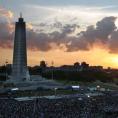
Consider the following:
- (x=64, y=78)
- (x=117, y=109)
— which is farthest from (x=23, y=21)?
(x=117, y=109)

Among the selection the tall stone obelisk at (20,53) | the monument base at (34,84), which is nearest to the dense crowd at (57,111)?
the monument base at (34,84)

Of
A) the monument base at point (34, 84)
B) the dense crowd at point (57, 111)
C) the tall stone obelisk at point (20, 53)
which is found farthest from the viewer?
the tall stone obelisk at point (20, 53)

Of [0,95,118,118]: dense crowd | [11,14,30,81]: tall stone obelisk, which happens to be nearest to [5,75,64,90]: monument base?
[11,14,30,81]: tall stone obelisk

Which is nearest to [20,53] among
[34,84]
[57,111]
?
[34,84]

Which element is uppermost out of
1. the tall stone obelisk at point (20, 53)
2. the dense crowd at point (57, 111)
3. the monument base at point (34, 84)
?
the tall stone obelisk at point (20, 53)

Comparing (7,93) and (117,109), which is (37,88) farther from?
(117,109)

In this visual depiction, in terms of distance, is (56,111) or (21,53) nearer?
(56,111)

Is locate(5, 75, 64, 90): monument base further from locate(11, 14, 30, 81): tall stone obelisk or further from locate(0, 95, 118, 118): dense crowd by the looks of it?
locate(0, 95, 118, 118): dense crowd

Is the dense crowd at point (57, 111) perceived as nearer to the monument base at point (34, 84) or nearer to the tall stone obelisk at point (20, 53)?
the monument base at point (34, 84)
